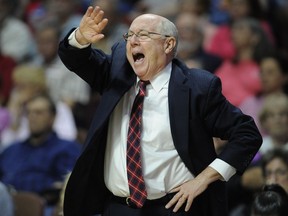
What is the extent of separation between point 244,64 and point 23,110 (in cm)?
199

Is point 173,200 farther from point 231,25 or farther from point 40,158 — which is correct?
point 231,25

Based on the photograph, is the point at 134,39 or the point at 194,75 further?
the point at 194,75

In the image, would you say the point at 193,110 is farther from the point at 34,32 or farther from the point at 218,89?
the point at 34,32

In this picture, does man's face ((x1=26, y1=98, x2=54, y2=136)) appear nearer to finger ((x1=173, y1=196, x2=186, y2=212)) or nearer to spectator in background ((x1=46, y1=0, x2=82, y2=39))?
spectator in background ((x1=46, y1=0, x2=82, y2=39))

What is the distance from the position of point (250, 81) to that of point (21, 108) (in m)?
2.04

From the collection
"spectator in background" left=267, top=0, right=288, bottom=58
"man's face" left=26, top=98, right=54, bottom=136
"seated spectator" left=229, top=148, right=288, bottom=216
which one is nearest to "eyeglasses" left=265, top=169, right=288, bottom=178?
"seated spectator" left=229, top=148, right=288, bottom=216

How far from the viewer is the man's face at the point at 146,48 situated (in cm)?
389

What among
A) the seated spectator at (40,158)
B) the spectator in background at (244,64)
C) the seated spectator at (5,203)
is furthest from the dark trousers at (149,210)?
the spectator in background at (244,64)

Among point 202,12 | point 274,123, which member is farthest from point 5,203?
point 202,12

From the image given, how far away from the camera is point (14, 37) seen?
8.77m

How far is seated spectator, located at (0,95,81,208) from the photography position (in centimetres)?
642

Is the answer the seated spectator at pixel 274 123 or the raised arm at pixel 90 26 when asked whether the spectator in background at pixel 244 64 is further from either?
the raised arm at pixel 90 26

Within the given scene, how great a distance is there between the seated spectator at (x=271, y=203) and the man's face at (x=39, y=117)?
2.66 m

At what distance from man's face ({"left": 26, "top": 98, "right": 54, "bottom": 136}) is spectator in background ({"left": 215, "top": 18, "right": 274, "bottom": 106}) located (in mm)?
1536
